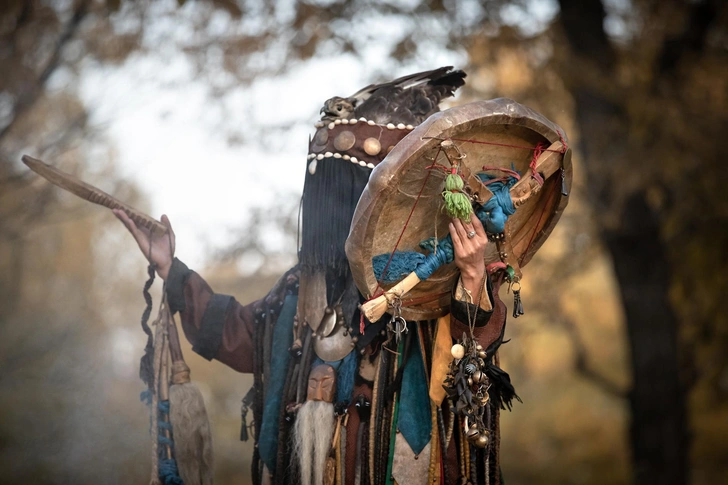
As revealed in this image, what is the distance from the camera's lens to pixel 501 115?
1808mm

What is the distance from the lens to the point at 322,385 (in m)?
2.18

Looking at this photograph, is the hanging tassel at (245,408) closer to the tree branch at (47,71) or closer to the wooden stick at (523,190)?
the wooden stick at (523,190)

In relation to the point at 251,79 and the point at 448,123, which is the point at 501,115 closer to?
the point at 448,123

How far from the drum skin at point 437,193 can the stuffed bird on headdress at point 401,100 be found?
0.38m

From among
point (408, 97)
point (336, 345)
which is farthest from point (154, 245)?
point (408, 97)

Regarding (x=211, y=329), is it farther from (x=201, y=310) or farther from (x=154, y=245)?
(x=154, y=245)

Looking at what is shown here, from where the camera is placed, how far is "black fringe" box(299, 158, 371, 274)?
2.20m

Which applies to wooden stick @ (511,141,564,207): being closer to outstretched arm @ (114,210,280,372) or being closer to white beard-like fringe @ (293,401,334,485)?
white beard-like fringe @ (293,401,334,485)

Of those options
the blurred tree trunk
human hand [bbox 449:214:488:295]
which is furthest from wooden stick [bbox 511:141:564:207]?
the blurred tree trunk

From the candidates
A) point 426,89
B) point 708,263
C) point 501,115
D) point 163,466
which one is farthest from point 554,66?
point 163,466

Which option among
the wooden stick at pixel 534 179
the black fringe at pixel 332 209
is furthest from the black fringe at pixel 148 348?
the wooden stick at pixel 534 179

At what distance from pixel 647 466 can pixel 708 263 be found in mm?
1638

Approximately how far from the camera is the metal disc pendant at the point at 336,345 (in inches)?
86.4

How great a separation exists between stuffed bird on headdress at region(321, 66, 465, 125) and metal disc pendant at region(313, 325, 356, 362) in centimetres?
67
